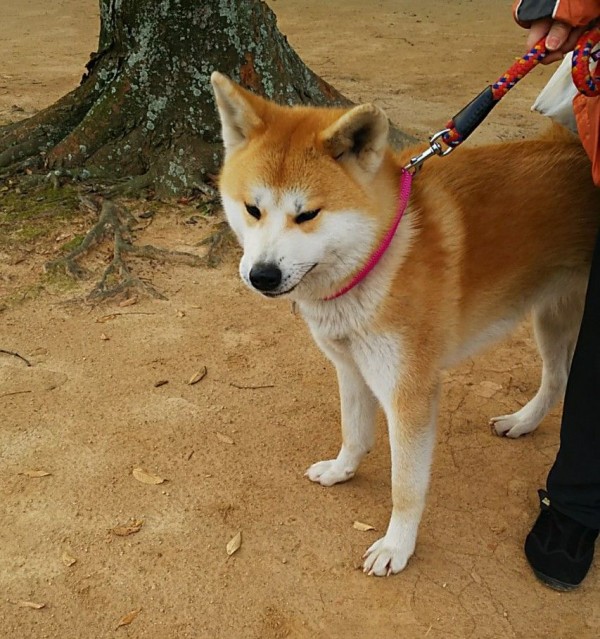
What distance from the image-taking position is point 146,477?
340cm

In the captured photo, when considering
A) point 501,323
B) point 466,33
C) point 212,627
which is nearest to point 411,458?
point 501,323

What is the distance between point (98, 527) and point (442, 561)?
1.47 meters

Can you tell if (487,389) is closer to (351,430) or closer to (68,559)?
(351,430)

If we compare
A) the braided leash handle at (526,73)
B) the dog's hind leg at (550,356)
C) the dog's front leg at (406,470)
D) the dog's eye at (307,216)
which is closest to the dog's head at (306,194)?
the dog's eye at (307,216)

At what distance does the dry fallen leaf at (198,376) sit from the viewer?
406 centimetres

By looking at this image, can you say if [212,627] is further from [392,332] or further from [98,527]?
[392,332]

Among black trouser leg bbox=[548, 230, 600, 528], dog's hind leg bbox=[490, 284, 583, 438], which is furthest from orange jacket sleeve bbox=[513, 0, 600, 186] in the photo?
dog's hind leg bbox=[490, 284, 583, 438]

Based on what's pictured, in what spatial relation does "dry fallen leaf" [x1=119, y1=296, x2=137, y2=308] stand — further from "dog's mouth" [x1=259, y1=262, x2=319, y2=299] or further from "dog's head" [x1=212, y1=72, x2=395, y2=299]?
"dog's mouth" [x1=259, y1=262, x2=319, y2=299]

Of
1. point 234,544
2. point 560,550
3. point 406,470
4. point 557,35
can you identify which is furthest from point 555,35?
point 234,544

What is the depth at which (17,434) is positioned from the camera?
3635mm

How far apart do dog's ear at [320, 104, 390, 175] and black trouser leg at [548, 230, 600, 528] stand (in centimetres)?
88

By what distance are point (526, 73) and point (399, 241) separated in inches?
29.0

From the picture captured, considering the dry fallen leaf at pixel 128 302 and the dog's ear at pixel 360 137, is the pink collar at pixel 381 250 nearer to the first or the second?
the dog's ear at pixel 360 137

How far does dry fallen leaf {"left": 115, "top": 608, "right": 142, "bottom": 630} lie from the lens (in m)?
2.72
